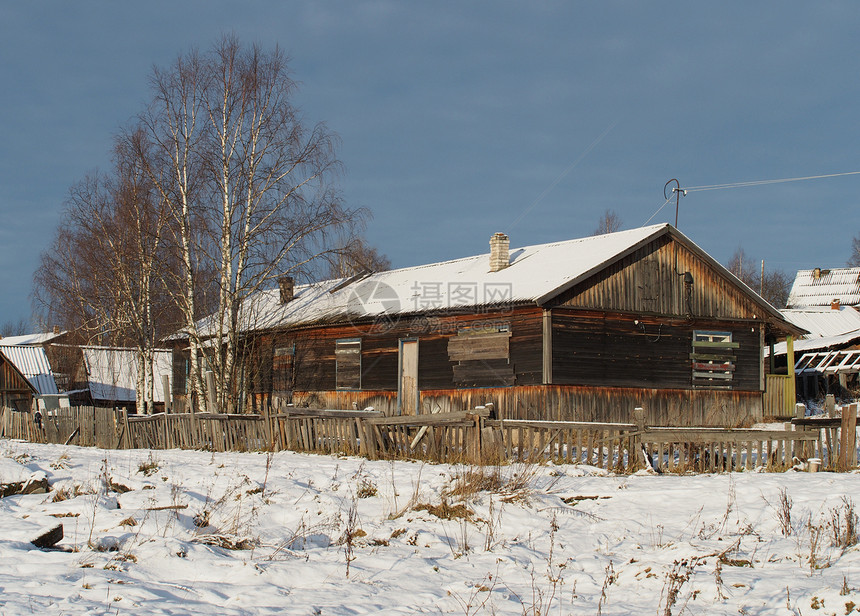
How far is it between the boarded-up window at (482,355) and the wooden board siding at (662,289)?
2003 millimetres

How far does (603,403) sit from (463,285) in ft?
18.6

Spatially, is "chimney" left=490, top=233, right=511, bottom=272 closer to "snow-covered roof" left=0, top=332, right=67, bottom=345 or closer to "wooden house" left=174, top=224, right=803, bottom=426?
"wooden house" left=174, top=224, right=803, bottom=426

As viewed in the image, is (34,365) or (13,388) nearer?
(13,388)

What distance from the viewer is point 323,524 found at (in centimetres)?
919

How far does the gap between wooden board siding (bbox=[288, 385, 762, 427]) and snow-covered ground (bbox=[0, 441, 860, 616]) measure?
845 centimetres

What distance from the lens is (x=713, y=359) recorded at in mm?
23688

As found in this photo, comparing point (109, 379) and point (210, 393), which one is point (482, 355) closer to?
point (210, 393)

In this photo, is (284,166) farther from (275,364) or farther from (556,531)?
(556,531)

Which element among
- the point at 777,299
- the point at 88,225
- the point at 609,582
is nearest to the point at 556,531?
the point at 609,582

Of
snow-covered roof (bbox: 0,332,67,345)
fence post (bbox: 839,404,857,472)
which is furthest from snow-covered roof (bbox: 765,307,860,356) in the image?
snow-covered roof (bbox: 0,332,67,345)

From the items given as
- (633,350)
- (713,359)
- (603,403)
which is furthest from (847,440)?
(713,359)

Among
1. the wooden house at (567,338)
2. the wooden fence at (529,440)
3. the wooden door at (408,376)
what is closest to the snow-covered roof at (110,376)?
the wooden house at (567,338)

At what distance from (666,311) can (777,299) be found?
2412 inches

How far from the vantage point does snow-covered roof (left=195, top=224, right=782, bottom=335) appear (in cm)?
2206
